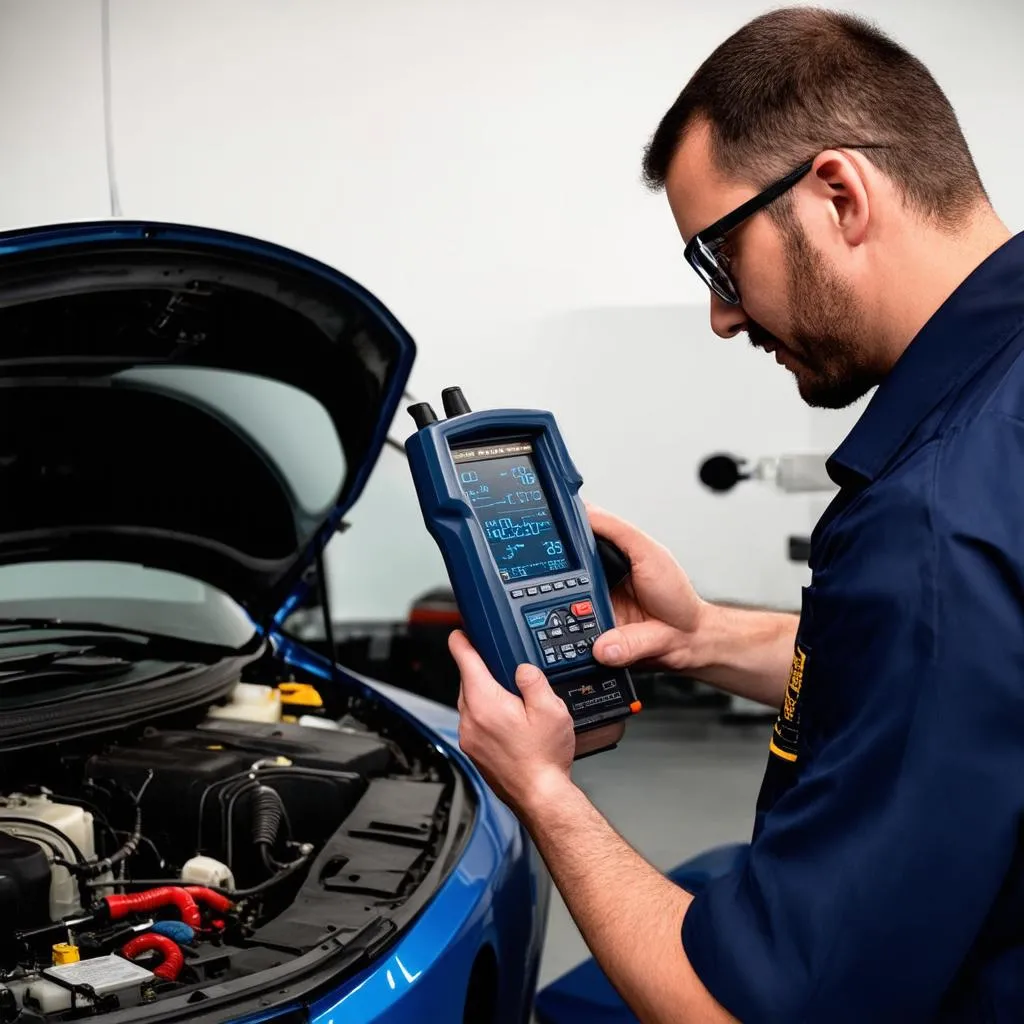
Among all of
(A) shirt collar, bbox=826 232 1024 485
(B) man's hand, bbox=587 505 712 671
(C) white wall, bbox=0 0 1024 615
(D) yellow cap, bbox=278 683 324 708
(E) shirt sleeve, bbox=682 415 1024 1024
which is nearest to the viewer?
(E) shirt sleeve, bbox=682 415 1024 1024

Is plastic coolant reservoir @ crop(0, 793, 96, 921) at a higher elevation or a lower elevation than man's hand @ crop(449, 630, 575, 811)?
lower

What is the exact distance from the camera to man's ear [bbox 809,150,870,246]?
42.8 inches

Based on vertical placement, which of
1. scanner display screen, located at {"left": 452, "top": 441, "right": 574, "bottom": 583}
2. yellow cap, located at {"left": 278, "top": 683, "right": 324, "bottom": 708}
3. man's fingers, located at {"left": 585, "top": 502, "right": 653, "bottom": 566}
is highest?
scanner display screen, located at {"left": 452, "top": 441, "right": 574, "bottom": 583}

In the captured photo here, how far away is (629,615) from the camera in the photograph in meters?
1.65

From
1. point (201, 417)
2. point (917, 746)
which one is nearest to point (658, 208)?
point (201, 417)

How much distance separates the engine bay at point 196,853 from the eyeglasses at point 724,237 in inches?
32.3

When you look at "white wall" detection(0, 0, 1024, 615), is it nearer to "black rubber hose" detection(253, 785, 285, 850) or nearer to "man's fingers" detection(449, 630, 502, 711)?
"black rubber hose" detection(253, 785, 285, 850)

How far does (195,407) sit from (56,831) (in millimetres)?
859

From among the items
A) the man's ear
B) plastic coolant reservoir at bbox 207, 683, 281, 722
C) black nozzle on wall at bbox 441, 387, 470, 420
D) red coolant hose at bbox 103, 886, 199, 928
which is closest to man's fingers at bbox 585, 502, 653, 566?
black nozzle on wall at bbox 441, 387, 470, 420

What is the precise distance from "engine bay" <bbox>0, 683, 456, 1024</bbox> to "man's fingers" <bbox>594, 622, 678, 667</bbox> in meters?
0.39

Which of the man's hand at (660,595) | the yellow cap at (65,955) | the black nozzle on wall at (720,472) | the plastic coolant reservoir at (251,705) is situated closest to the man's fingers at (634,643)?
the man's hand at (660,595)

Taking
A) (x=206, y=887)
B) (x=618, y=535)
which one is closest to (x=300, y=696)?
(x=206, y=887)

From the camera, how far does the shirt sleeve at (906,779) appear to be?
0.89 m

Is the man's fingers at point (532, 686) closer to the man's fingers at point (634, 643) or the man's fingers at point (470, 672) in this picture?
the man's fingers at point (470, 672)
